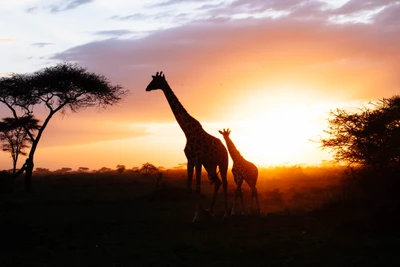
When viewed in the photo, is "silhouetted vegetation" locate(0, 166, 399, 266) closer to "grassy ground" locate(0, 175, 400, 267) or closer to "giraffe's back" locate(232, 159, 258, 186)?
"grassy ground" locate(0, 175, 400, 267)

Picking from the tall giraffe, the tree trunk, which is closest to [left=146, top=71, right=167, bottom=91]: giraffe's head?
the tall giraffe

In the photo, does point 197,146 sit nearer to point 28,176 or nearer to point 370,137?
point 370,137

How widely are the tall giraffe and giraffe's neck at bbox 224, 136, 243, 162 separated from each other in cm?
100

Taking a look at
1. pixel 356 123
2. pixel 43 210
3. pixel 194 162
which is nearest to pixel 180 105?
pixel 194 162

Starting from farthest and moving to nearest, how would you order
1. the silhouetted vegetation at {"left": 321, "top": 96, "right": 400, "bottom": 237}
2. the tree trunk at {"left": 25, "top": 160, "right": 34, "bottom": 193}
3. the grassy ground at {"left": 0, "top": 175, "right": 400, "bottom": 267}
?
the tree trunk at {"left": 25, "top": 160, "right": 34, "bottom": 193}, the silhouetted vegetation at {"left": 321, "top": 96, "right": 400, "bottom": 237}, the grassy ground at {"left": 0, "top": 175, "right": 400, "bottom": 267}

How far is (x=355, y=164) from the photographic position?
1591 centimetres

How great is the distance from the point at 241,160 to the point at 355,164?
3326mm

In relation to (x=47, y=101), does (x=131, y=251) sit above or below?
below

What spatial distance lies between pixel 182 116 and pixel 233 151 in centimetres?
230

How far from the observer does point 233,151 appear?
16688mm

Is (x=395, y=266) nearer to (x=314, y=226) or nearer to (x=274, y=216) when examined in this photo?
(x=314, y=226)

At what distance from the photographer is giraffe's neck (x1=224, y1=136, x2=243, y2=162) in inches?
648

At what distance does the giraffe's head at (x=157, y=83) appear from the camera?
1530 cm

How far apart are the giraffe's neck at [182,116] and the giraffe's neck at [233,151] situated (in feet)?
6.21
